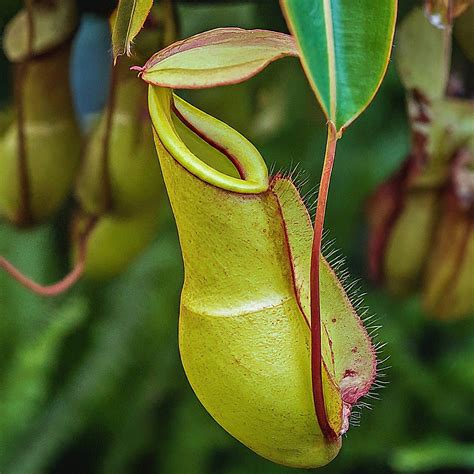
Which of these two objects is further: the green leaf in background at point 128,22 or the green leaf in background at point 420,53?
the green leaf in background at point 420,53

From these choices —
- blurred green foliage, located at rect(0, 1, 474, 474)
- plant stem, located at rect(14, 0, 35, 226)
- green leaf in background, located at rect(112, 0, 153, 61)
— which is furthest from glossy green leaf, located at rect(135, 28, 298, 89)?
blurred green foliage, located at rect(0, 1, 474, 474)

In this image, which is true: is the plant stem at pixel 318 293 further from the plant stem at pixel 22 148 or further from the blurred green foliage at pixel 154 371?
the blurred green foliage at pixel 154 371

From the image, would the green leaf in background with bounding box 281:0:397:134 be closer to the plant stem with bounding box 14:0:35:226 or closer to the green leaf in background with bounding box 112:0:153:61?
the green leaf in background with bounding box 112:0:153:61

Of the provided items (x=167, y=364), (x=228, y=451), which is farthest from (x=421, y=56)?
(x=228, y=451)

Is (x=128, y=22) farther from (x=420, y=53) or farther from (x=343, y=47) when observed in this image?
(x=420, y=53)

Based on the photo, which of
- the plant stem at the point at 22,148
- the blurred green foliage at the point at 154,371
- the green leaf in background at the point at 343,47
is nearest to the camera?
the green leaf in background at the point at 343,47

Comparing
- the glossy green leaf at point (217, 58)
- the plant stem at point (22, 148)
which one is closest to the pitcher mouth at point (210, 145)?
the glossy green leaf at point (217, 58)
